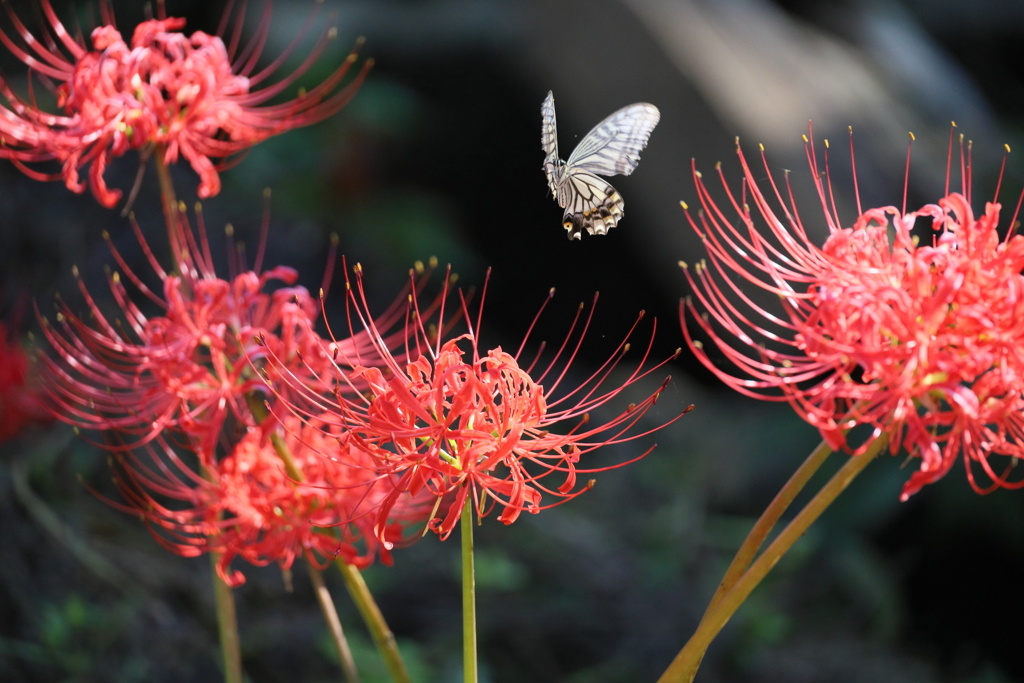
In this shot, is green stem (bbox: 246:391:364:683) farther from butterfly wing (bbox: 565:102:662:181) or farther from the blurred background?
the blurred background

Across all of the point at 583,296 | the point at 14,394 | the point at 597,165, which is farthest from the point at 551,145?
the point at 583,296

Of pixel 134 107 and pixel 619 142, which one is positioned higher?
pixel 134 107

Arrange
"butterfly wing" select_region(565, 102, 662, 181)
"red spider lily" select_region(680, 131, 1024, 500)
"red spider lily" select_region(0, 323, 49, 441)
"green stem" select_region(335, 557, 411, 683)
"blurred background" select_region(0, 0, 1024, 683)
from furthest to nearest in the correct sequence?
"blurred background" select_region(0, 0, 1024, 683) < "red spider lily" select_region(0, 323, 49, 441) < "butterfly wing" select_region(565, 102, 662, 181) < "green stem" select_region(335, 557, 411, 683) < "red spider lily" select_region(680, 131, 1024, 500)

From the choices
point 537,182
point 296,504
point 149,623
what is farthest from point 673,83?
point 296,504

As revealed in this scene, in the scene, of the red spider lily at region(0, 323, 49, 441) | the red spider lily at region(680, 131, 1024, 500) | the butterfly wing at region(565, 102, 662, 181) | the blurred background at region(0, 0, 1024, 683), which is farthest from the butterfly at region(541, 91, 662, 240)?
the red spider lily at region(0, 323, 49, 441)

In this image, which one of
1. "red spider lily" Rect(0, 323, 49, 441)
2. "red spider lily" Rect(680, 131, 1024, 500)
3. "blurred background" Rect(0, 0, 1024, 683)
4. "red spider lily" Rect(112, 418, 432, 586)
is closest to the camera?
"red spider lily" Rect(680, 131, 1024, 500)

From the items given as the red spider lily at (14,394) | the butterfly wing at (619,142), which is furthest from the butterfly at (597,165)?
the red spider lily at (14,394)

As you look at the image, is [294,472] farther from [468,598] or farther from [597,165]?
[597,165]
